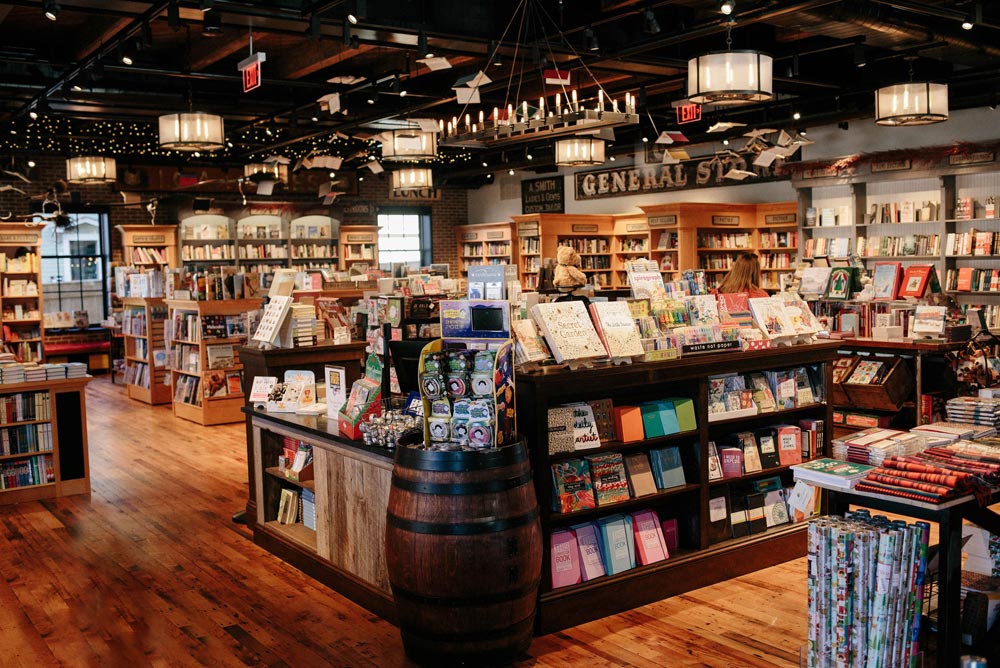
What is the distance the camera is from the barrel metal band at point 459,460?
11.7ft

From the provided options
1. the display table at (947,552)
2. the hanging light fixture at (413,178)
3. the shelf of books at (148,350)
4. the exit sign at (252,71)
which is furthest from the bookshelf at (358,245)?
the display table at (947,552)

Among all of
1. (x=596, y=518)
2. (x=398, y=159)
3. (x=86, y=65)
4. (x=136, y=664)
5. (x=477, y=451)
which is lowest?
(x=136, y=664)

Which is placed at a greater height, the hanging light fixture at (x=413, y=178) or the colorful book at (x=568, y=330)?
the hanging light fixture at (x=413, y=178)

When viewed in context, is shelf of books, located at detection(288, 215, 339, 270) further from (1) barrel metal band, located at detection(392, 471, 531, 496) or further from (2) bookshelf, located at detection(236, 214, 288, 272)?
(1) barrel metal band, located at detection(392, 471, 531, 496)

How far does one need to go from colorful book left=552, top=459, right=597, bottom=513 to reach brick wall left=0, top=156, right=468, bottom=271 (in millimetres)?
12468

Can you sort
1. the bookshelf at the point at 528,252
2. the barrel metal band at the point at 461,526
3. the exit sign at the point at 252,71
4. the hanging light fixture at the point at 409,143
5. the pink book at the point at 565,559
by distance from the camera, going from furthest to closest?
the bookshelf at the point at 528,252, the hanging light fixture at the point at 409,143, the exit sign at the point at 252,71, the pink book at the point at 565,559, the barrel metal band at the point at 461,526

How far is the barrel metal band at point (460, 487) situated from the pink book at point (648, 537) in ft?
3.65

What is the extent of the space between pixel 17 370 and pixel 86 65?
2734mm

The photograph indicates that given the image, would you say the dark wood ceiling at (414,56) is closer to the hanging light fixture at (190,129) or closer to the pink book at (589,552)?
the hanging light fixture at (190,129)

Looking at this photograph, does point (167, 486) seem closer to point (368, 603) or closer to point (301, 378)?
point (301, 378)

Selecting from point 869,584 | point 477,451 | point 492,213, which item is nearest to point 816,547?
point 869,584

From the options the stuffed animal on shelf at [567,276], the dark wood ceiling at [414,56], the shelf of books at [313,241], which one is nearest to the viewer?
the dark wood ceiling at [414,56]

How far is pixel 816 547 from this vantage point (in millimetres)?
3148

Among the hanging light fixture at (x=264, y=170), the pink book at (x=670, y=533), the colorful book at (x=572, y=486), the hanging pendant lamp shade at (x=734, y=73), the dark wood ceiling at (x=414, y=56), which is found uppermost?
the dark wood ceiling at (x=414, y=56)
